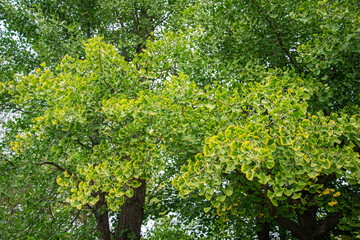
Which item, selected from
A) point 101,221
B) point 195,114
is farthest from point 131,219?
point 195,114

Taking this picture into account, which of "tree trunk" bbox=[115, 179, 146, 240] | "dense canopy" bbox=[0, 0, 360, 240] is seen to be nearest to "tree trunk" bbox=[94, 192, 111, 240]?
"dense canopy" bbox=[0, 0, 360, 240]

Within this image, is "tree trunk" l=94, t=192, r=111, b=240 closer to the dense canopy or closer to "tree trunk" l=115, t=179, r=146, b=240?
the dense canopy

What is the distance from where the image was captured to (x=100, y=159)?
4.47 m

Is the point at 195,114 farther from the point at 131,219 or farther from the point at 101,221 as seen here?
the point at 101,221

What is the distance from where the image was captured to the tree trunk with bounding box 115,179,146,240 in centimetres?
670

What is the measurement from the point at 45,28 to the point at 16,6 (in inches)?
69.5

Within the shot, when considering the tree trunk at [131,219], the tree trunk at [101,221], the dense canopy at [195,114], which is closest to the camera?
the dense canopy at [195,114]

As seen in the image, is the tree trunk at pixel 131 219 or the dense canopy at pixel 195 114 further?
the tree trunk at pixel 131 219

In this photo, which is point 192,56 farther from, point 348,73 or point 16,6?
point 16,6

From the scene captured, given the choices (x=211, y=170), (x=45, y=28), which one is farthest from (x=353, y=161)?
(x=45, y=28)

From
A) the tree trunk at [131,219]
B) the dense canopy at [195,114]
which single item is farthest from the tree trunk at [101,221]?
the tree trunk at [131,219]

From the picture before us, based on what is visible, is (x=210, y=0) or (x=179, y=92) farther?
(x=210, y=0)

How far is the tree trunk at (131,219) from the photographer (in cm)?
670

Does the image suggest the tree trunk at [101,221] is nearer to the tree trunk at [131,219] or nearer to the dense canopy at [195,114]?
the dense canopy at [195,114]
